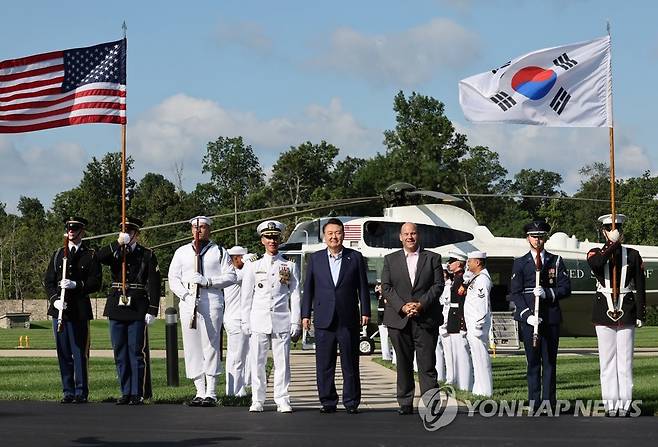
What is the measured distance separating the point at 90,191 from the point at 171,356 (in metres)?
85.9

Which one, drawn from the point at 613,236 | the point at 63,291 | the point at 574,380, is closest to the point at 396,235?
the point at 574,380

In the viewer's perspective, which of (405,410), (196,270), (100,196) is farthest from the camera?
(100,196)

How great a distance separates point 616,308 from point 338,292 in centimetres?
285

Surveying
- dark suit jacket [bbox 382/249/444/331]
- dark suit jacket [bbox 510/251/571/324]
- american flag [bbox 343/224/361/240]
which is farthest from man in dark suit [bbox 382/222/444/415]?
american flag [bbox 343/224/361/240]

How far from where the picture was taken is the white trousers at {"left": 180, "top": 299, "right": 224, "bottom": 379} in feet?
41.3

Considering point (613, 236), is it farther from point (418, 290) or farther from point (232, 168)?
point (232, 168)

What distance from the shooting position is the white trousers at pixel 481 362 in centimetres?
1369

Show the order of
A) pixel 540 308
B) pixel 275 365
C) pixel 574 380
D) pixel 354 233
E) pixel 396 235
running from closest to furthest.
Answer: pixel 540 308 < pixel 275 365 < pixel 574 380 < pixel 354 233 < pixel 396 235

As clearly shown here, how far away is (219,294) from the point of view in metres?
12.9

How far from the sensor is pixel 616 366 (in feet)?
37.4

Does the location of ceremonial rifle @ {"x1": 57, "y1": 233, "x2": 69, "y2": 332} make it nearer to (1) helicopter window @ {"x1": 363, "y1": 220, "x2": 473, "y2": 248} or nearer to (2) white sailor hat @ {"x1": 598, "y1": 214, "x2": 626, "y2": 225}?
(2) white sailor hat @ {"x1": 598, "y1": 214, "x2": 626, "y2": 225}

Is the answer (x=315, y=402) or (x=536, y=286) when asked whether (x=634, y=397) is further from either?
(x=315, y=402)
